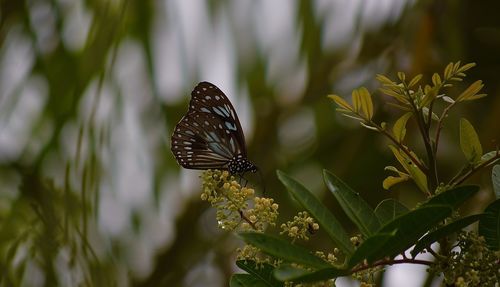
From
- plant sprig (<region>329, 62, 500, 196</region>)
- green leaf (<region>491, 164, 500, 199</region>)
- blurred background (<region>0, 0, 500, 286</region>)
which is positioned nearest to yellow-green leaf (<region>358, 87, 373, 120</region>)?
plant sprig (<region>329, 62, 500, 196</region>)

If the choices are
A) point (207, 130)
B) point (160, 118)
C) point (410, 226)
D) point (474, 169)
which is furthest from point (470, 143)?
point (160, 118)

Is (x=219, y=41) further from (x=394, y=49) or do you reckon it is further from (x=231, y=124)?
(x=231, y=124)

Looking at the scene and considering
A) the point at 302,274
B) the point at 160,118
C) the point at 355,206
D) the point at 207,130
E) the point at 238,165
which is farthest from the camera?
the point at 160,118

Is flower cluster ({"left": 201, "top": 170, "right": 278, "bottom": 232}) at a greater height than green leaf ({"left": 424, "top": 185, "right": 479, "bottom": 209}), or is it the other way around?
flower cluster ({"left": 201, "top": 170, "right": 278, "bottom": 232})

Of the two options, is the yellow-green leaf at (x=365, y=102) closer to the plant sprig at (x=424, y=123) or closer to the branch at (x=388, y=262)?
the plant sprig at (x=424, y=123)

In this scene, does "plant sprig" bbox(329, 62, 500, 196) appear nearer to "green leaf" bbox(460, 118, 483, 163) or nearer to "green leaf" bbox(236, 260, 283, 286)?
"green leaf" bbox(460, 118, 483, 163)

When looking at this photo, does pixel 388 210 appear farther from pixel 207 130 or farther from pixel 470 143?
pixel 207 130
